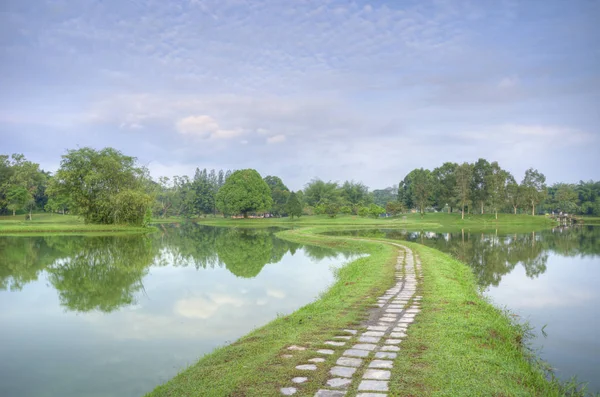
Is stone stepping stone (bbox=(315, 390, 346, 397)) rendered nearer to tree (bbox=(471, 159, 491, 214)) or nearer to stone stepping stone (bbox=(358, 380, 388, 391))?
stone stepping stone (bbox=(358, 380, 388, 391))

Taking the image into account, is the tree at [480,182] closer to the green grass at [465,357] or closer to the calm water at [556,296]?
the calm water at [556,296]

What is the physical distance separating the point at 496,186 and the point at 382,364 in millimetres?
69606

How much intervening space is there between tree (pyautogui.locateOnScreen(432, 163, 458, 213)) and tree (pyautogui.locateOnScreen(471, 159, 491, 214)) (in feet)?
11.2

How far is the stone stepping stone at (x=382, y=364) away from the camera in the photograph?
5.50 meters

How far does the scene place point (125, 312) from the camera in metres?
10.3

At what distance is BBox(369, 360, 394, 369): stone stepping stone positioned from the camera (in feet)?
18.0

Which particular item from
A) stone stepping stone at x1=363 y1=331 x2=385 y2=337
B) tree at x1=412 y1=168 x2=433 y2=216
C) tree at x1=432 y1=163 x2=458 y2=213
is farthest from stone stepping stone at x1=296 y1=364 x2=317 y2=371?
tree at x1=432 y1=163 x2=458 y2=213

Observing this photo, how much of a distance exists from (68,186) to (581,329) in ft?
163

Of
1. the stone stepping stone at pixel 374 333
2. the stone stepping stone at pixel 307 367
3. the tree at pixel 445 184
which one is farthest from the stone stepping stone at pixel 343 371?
the tree at pixel 445 184

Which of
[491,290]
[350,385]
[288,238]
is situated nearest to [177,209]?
[288,238]

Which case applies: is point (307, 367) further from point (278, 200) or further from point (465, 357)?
point (278, 200)

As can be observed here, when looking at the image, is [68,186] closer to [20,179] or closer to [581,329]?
[20,179]

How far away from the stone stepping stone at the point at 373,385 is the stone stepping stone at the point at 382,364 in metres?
0.51

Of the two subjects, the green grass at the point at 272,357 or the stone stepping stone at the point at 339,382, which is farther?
the green grass at the point at 272,357
